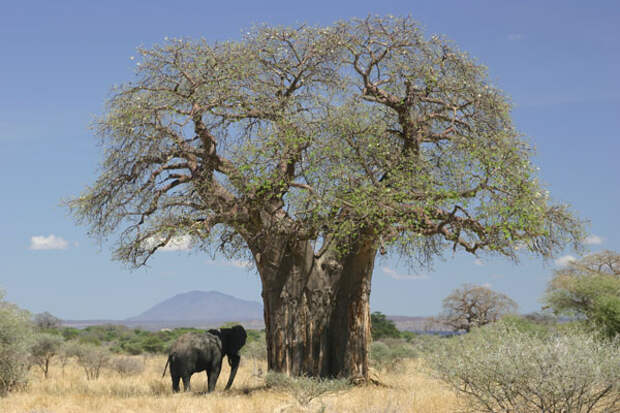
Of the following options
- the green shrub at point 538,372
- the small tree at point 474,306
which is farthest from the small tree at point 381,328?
the green shrub at point 538,372

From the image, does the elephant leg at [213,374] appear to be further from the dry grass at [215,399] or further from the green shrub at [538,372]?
the green shrub at [538,372]

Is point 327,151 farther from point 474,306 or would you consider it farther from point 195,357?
point 474,306

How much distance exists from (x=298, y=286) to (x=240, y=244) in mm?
2706

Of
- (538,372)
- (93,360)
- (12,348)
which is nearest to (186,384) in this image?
(12,348)

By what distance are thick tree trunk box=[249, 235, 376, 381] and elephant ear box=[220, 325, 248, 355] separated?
2.65ft

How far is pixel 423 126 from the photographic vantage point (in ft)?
54.2

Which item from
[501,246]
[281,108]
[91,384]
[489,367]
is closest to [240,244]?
[281,108]

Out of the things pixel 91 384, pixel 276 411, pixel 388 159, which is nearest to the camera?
pixel 276 411

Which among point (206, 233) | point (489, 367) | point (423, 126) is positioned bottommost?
point (489, 367)

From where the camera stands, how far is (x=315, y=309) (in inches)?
631

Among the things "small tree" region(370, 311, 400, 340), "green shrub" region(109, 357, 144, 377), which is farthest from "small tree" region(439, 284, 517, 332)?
"green shrub" region(109, 357, 144, 377)

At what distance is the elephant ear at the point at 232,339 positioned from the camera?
54.3 ft

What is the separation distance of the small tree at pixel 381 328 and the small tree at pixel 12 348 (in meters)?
26.9

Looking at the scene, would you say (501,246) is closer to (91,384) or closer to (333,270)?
(333,270)
